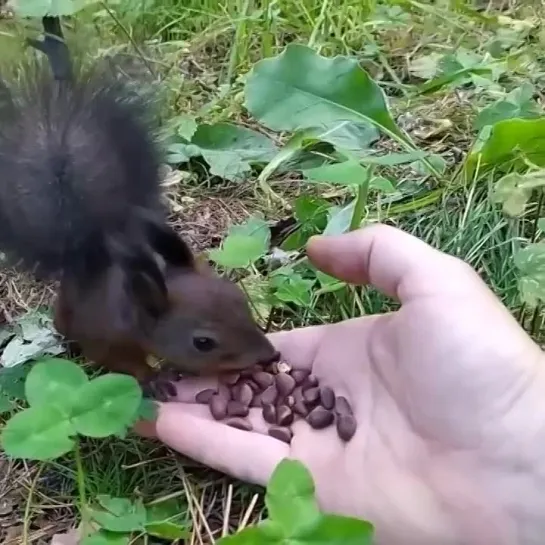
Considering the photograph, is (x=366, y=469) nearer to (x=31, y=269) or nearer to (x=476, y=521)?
(x=476, y=521)

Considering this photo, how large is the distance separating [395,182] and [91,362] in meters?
0.71

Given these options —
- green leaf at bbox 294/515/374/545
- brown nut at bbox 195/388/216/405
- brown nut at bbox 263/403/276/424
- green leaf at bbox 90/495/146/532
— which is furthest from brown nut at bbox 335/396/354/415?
green leaf at bbox 294/515/374/545

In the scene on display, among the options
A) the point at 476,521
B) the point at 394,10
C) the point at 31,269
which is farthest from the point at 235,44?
the point at 476,521

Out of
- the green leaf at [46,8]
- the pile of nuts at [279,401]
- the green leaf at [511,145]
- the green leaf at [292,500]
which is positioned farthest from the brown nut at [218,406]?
the green leaf at [46,8]

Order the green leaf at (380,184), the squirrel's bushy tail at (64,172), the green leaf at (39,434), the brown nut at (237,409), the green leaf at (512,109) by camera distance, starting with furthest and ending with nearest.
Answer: the green leaf at (512,109) < the green leaf at (380,184) < the squirrel's bushy tail at (64,172) < the brown nut at (237,409) < the green leaf at (39,434)

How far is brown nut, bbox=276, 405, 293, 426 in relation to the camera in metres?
1.75

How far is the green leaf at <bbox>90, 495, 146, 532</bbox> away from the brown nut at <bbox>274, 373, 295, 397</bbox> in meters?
0.30

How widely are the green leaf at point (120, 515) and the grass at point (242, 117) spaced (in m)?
0.09

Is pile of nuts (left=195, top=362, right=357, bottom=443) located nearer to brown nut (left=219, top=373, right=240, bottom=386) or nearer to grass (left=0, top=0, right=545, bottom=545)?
brown nut (left=219, top=373, right=240, bottom=386)

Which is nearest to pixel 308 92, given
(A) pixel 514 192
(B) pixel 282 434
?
(A) pixel 514 192

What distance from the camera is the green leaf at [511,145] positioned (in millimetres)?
1969

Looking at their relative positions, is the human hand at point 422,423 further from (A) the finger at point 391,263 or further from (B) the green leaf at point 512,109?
(B) the green leaf at point 512,109

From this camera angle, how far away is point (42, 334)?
2.09 m

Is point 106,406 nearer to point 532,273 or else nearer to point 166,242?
point 166,242
